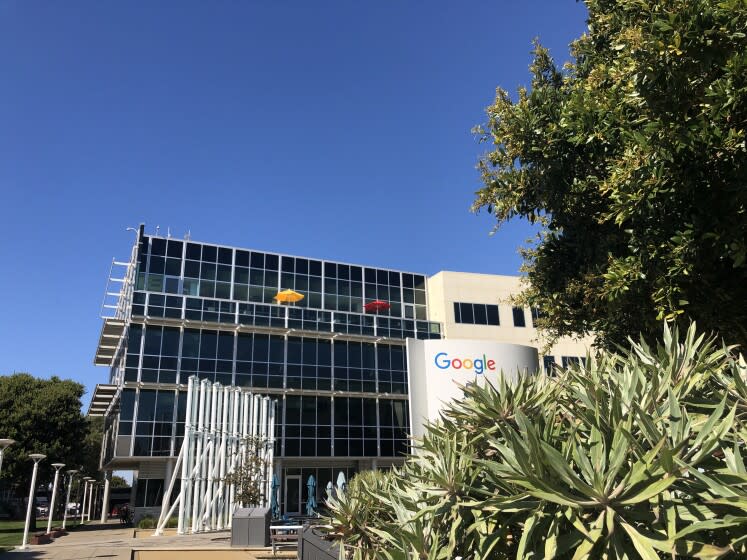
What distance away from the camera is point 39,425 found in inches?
1443

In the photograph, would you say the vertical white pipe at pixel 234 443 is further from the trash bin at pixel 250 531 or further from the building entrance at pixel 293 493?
the building entrance at pixel 293 493

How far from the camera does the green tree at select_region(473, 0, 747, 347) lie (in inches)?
270

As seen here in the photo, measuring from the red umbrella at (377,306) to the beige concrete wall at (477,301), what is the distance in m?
3.78

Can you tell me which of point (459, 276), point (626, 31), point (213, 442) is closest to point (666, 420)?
point (626, 31)

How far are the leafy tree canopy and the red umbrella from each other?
19653 millimetres

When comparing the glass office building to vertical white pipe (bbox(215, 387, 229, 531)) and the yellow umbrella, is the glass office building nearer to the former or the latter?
the yellow umbrella

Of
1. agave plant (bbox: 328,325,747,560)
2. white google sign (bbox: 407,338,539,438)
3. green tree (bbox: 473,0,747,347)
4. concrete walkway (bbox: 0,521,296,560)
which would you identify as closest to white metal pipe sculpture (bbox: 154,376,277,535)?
concrete walkway (bbox: 0,521,296,560)

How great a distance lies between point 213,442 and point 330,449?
14319mm

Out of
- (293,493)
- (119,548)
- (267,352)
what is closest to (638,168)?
(119,548)

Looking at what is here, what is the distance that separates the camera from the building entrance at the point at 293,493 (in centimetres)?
3856

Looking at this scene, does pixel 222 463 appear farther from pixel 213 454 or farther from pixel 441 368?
pixel 441 368

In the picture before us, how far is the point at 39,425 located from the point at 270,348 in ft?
47.5

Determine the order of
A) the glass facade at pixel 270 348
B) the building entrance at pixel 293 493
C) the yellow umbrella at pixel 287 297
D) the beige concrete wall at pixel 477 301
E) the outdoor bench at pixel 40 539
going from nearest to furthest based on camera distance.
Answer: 1. the outdoor bench at pixel 40 539
2. the glass facade at pixel 270 348
3. the building entrance at pixel 293 493
4. the yellow umbrella at pixel 287 297
5. the beige concrete wall at pixel 477 301

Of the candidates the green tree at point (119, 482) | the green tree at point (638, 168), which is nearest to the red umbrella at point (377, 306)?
the green tree at point (638, 168)
